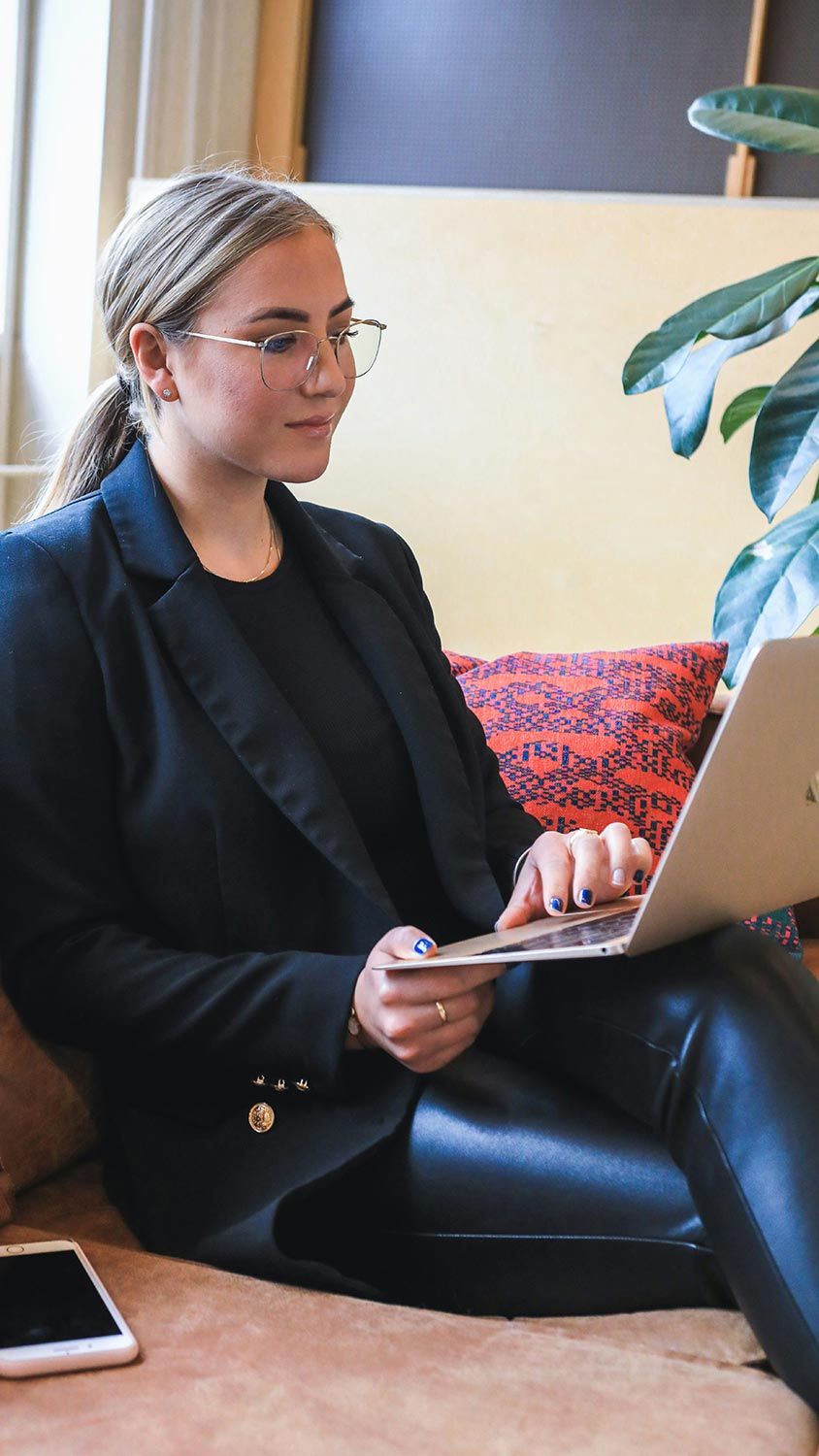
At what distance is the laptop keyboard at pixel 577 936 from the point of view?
983mm

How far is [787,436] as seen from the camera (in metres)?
1.84

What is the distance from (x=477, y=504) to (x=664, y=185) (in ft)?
2.14

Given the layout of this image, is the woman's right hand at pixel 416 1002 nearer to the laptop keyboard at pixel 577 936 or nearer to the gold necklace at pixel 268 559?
the laptop keyboard at pixel 577 936

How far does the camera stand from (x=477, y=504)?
2596 mm

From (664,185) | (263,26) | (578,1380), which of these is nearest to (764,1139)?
(578,1380)

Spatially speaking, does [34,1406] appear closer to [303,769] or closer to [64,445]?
[303,769]

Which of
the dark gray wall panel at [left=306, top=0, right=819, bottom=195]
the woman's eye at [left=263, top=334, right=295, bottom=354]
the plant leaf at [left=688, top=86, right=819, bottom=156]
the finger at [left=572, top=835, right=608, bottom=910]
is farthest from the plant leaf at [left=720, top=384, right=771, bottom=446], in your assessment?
the finger at [left=572, top=835, right=608, bottom=910]

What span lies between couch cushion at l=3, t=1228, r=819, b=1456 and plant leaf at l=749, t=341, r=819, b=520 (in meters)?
1.06

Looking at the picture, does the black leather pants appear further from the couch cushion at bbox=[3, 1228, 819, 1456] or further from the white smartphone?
the white smartphone

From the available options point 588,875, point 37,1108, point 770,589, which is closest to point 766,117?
point 770,589

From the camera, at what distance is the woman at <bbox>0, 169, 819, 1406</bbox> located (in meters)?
1.08

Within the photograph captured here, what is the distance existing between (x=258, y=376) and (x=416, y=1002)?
0.55 m

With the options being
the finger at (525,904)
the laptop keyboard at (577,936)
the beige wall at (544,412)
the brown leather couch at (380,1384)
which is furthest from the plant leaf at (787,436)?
the brown leather couch at (380,1384)

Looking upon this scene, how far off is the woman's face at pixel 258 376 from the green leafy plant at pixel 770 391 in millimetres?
653
